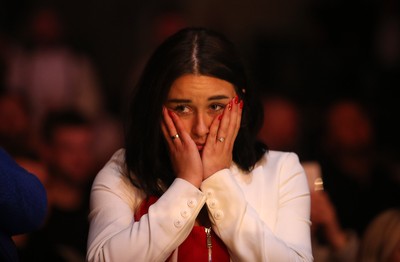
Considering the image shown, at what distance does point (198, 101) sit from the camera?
3.91 metres

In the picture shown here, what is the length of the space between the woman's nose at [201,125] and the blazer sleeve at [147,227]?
24cm

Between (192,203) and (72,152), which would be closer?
(192,203)

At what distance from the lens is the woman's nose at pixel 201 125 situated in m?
3.90

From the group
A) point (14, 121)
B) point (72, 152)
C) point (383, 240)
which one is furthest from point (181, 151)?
point (14, 121)

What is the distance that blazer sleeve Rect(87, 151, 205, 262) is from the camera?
3637 mm

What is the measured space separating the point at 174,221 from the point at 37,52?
5.12m

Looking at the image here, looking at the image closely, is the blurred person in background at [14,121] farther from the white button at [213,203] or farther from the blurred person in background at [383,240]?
the white button at [213,203]

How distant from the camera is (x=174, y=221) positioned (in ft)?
12.0

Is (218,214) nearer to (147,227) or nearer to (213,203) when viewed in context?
(213,203)

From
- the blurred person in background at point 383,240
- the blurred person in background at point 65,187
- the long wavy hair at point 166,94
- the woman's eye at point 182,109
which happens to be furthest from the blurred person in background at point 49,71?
the woman's eye at point 182,109

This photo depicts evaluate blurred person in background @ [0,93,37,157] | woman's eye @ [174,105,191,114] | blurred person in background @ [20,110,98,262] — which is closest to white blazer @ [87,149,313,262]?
woman's eye @ [174,105,191,114]

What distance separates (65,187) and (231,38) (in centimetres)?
356

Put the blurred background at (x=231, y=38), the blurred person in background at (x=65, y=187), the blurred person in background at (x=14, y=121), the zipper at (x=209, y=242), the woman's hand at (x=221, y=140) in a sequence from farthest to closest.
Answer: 1. the blurred background at (x=231, y=38)
2. the blurred person in background at (x=14, y=121)
3. the blurred person in background at (x=65, y=187)
4. the woman's hand at (x=221, y=140)
5. the zipper at (x=209, y=242)

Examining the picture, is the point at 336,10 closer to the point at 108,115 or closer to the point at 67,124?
the point at 108,115
